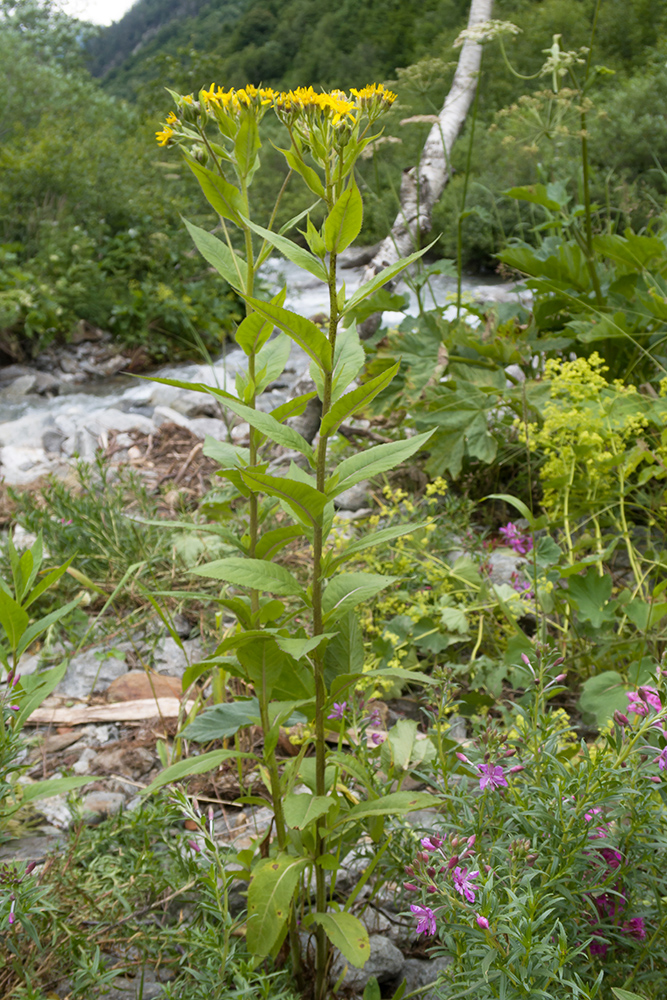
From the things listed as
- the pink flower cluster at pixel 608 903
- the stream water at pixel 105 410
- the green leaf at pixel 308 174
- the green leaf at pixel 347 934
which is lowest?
the stream water at pixel 105 410

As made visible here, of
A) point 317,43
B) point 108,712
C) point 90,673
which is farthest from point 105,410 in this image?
point 317,43

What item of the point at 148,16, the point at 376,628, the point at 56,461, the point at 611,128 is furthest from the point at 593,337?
the point at 148,16

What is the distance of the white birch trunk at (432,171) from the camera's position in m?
3.57

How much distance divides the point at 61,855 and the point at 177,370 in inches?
247

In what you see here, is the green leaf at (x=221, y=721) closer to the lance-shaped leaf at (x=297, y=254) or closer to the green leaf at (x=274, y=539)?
the green leaf at (x=274, y=539)

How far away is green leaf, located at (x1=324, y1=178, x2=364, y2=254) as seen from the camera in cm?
79

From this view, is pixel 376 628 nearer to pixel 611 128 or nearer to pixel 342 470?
pixel 342 470

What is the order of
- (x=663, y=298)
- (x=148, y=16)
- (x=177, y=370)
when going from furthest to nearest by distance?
1. (x=148, y=16)
2. (x=177, y=370)
3. (x=663, y=298)

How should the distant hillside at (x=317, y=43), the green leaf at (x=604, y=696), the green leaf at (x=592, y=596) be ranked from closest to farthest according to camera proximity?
the green leaf at (x=604, y=696) → the green leaf at (x=592, y=596) → the distant hillside at (x=317, y=43)

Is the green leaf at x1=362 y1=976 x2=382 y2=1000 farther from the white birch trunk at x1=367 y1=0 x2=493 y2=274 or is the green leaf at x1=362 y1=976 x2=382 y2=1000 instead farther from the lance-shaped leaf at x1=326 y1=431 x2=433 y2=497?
the white birch trunk at x1=367 y1=0 x2=493 y2=274

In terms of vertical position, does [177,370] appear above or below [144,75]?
below

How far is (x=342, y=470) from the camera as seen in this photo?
92 centimetres

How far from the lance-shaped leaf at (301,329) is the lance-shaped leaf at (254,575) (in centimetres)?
27

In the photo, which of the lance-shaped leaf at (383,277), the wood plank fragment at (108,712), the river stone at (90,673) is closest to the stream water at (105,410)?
the river stone at (90,673)
